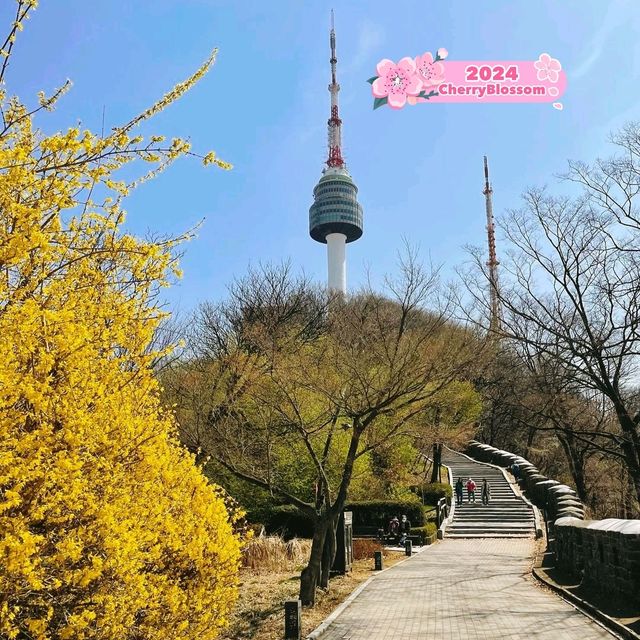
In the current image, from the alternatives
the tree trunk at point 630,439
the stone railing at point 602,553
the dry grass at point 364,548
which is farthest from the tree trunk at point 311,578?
the tree trunk at point 630,439

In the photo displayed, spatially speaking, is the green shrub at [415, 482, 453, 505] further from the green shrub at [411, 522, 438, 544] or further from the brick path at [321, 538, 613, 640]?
the brick path at [321, 538, 613, 640]

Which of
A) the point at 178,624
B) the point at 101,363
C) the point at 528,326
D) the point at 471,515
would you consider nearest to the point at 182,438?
the point at 178,624

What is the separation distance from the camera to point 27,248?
4.16m

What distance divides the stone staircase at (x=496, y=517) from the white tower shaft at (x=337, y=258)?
60766 mm

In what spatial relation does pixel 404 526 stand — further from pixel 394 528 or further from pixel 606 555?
pixel 606 555

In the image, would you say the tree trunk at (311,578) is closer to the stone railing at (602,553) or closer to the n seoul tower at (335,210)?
the stone railing at (602,553)

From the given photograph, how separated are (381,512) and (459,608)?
12.1 meters

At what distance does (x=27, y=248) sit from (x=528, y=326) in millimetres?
19242

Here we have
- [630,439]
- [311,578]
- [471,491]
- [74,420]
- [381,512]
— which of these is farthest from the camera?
[471,491]

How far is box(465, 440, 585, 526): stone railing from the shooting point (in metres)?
18.9

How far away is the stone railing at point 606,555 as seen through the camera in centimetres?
900

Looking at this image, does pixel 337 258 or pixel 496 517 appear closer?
pixel 496 517

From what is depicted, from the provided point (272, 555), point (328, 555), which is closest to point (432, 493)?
point (272, 555)

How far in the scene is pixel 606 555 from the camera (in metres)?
10.2
